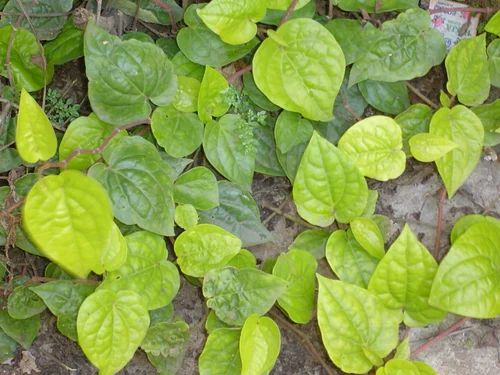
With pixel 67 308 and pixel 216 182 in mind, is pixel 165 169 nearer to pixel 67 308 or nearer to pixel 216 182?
pixel 216 182

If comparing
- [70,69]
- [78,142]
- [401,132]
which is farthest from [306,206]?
[70,69]

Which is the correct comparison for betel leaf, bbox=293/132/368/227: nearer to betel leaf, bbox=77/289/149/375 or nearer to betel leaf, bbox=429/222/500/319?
betel leaf, bbox=429/222/500/319

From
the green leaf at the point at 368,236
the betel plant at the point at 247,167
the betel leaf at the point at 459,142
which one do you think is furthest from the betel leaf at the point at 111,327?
the betel leaf at the point at 459,142

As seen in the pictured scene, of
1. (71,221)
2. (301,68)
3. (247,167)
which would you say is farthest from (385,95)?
(71,221)

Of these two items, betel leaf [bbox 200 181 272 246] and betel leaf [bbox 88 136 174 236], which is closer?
betel leaf [bbox 88 136 174 236]

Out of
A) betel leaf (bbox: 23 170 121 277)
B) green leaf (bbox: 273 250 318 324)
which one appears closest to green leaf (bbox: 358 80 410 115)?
green leaf (bbox: 273 250 318 324)

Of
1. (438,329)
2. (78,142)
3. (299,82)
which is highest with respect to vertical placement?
(299,82)

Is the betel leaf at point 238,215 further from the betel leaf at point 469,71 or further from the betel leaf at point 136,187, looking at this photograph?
the betel leaf at point 469,71
